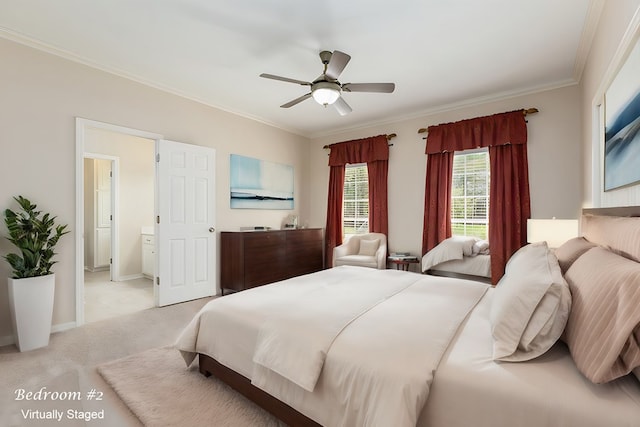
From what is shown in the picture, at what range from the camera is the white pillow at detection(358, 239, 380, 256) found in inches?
187

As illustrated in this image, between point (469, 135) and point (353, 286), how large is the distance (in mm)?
2976

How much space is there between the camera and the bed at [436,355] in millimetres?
937

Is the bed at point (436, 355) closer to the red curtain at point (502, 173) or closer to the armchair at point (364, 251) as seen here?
the red curtain at point (502, 173)

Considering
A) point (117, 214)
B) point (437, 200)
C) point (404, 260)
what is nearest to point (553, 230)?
point (437, 200)

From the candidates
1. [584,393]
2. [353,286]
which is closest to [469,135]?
[353,286]

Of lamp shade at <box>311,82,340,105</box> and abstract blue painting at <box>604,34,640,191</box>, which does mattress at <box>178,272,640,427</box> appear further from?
lamp shade at <box>311,82,340,105</box>

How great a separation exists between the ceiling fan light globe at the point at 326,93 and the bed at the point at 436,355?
183cm

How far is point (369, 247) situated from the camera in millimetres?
4773

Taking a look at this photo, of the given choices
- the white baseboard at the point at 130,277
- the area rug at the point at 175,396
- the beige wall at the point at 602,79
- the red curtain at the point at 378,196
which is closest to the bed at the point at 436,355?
the area rug at the point at 175,396

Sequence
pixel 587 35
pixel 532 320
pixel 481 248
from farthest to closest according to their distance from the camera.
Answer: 1. pixel 481 248
2. pixel 587 35
3. pixel 532 320

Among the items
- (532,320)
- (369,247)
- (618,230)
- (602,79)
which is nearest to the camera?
(532,320)

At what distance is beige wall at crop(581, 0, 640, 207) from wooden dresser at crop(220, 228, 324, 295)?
3.65m

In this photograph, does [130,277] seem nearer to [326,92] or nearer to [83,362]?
[83,362]

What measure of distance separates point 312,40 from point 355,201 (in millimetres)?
3105
